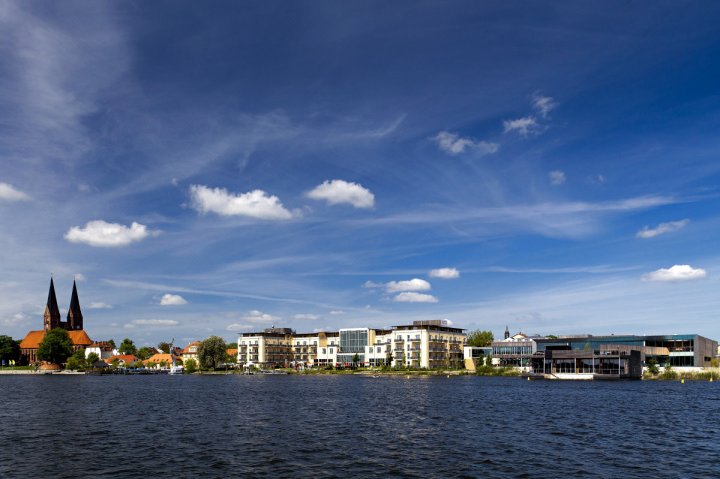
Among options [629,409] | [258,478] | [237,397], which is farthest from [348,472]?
[237,397]

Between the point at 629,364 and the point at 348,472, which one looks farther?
the point at 629,364

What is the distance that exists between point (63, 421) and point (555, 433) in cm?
5428

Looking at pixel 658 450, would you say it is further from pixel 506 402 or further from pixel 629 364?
pixel 629 364

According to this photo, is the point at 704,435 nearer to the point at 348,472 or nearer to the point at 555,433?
the point at 555,433

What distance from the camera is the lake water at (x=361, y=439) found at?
40938 mm

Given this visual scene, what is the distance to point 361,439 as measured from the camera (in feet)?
177

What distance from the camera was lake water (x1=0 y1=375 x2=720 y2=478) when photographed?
40.9 meters

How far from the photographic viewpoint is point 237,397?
103 metres

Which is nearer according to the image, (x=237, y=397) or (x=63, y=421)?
(x=63, y=421)

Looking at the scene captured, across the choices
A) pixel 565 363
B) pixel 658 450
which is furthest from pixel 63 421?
pixel 565 363

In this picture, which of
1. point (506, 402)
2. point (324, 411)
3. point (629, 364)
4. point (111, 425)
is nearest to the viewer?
point (111, 425)

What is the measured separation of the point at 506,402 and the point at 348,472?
Answer: 192 ft

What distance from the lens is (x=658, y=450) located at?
49000 millimetres

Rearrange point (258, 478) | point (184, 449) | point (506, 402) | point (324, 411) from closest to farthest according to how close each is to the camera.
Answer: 1. point (258, 478)
2. point (184, 449)
3. point (324, 411)
4. point (506, 402)
